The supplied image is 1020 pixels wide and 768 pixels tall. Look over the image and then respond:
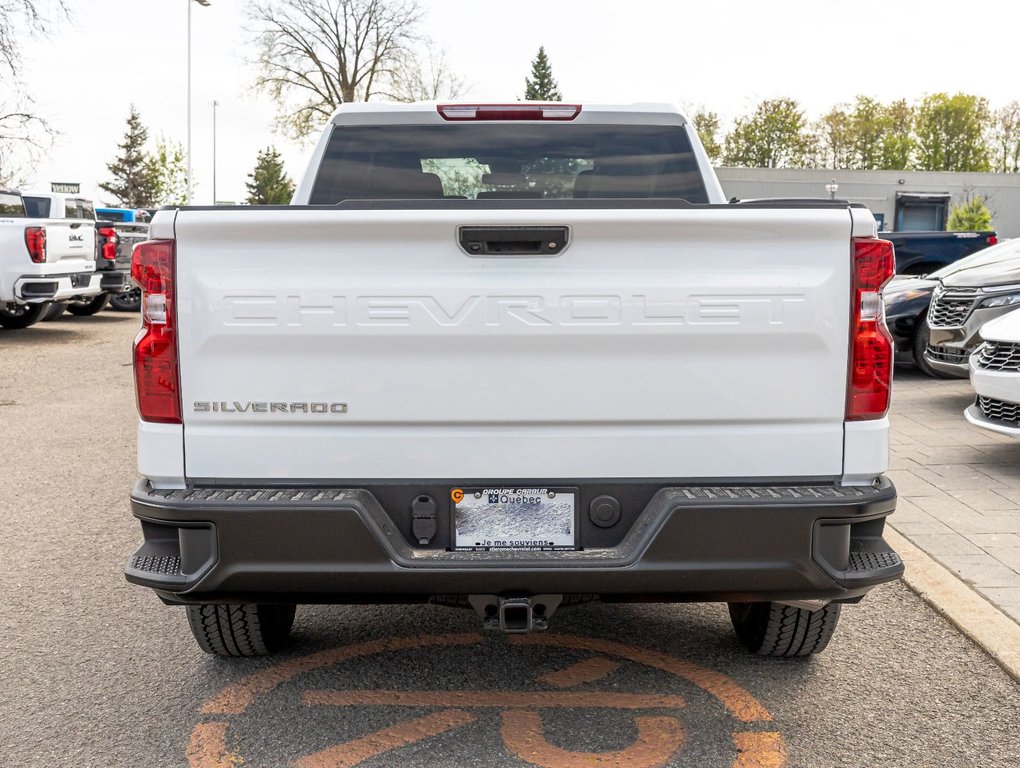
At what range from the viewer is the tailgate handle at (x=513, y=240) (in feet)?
10.0

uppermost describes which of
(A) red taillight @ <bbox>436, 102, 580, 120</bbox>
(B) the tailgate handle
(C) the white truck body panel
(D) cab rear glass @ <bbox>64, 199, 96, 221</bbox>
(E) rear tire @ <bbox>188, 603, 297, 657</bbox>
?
(A) red taillight @ <bbox>436, 102, 580, 120</bbox>

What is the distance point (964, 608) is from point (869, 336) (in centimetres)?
197

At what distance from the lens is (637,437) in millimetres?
3105

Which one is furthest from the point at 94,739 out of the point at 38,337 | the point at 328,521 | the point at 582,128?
the point at 38,337

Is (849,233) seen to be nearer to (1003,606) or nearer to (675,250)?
(675,250)

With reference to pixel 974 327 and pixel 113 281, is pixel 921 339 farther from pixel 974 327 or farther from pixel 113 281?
pixel 113 281

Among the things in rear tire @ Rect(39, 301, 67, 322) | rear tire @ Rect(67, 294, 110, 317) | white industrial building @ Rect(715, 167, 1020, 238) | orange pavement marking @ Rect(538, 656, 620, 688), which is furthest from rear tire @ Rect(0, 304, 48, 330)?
white industrial building @ Rect(715, 167, 1020, 238)

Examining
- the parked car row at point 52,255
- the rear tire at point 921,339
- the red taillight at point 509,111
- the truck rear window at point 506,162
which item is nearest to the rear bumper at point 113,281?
the parked car row at point 52,255

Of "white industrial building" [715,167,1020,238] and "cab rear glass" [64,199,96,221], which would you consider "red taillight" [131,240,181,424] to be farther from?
"white industrial building" [715,167,1020,238]

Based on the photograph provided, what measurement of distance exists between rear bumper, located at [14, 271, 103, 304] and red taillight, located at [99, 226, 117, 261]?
1037 millimetres

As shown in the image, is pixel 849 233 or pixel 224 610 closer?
pixel 849 233

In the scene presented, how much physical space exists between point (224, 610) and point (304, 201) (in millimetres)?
1830

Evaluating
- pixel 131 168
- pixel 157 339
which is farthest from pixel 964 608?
pixel 131 168

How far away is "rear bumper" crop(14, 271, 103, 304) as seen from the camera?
1559 centimetres
